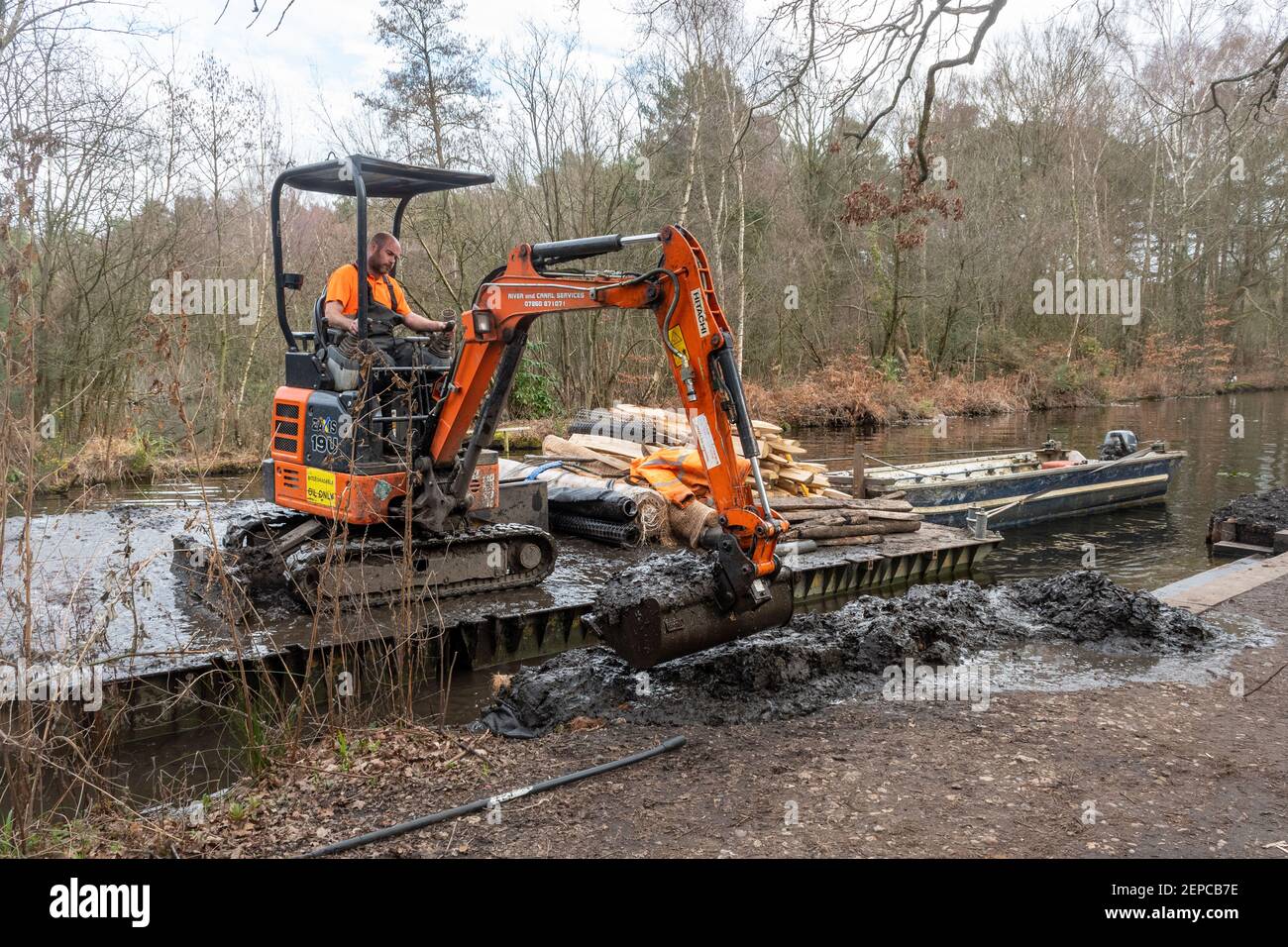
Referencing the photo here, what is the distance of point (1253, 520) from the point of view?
46.6 feet

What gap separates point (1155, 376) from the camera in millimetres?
38906

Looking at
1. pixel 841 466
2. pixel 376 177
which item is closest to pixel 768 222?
pixel 841 466

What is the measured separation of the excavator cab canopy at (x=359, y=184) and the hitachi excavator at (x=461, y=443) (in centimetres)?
2

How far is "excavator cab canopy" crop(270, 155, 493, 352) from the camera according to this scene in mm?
7789

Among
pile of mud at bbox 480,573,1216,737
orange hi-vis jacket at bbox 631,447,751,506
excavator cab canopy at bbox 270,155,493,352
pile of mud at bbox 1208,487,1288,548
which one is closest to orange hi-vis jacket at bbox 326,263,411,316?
excavator cab canopy at bbox 270,155,493,352

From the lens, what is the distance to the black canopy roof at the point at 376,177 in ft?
26.4

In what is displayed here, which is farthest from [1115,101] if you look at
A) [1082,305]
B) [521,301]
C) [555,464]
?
[521,301]

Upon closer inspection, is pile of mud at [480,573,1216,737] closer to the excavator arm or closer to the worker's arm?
the excavator arm

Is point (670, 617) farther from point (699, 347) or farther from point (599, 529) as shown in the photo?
point (599, 529)

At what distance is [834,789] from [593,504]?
665 centimetres

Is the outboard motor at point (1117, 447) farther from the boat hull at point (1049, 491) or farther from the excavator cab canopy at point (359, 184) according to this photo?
the excavator cab canopy at point (359, 184)

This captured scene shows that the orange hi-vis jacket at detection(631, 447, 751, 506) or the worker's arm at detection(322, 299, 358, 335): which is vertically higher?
the worker's arm at detection(322, 299, 358, 335)
